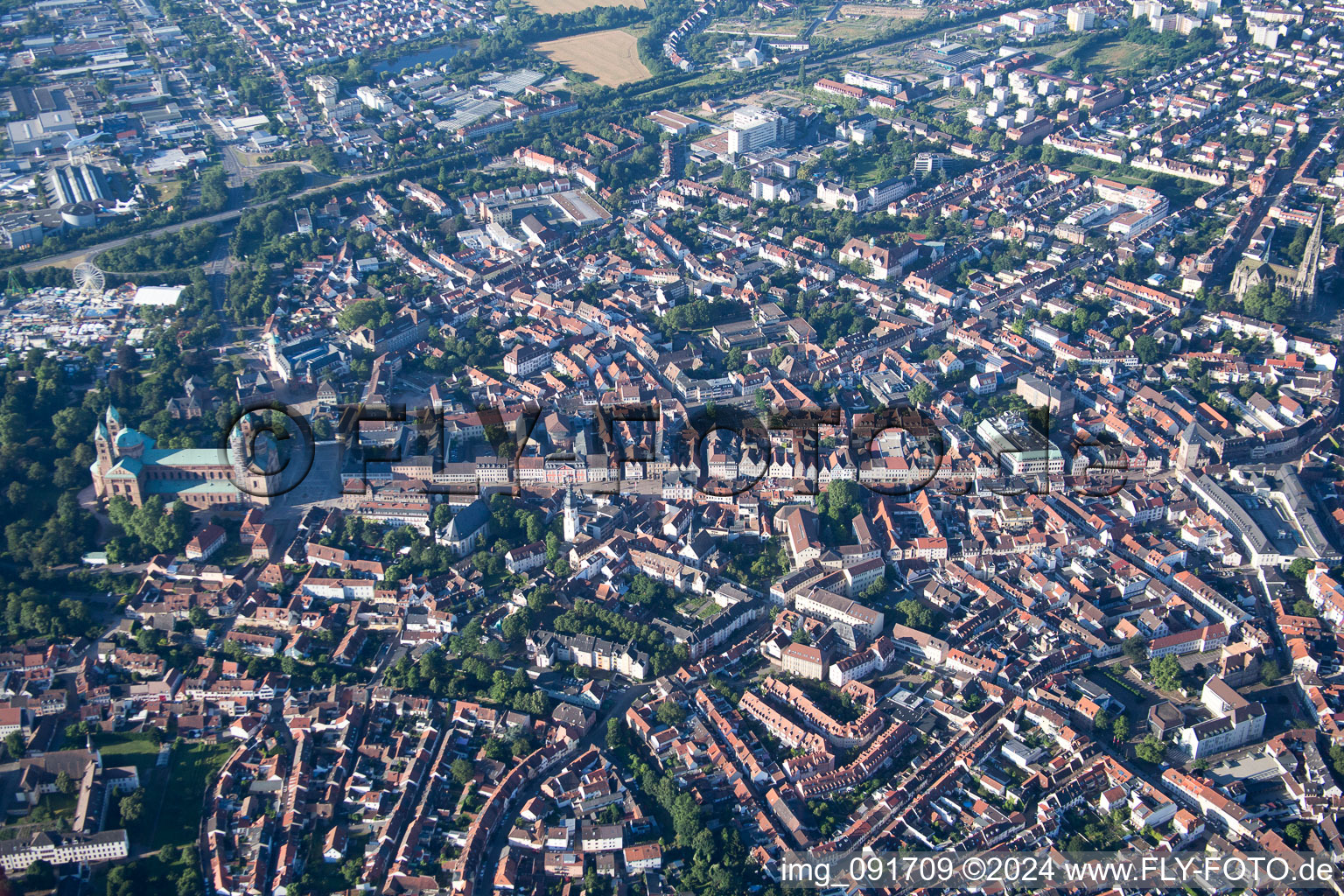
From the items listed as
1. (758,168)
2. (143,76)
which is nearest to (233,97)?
(143,76)

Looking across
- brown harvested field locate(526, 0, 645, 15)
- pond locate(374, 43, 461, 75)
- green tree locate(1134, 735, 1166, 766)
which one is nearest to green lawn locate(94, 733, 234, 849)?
green tree locate(1134, 735, 1166, 766)

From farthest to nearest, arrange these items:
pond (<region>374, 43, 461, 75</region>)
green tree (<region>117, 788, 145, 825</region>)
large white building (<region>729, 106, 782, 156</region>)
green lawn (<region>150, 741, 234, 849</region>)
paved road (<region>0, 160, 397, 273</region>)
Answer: pond (<region>374, 43, 461, 75</region>), large white building (<region>729, 106, 782, 156</region>), paved road (<region>0, 160, 397, 273</region>), green lawn (<region>150, 741, 234, 849</region>), green tree (<region>117, 788, 145, 825</region>)

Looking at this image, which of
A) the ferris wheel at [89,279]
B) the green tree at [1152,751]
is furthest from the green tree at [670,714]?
the ferris wheel at [89,279]

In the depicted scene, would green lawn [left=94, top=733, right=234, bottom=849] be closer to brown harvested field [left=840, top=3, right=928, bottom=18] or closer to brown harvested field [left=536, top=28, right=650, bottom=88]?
brown harvested field [left=536, top=28, right=650, bottom=88]

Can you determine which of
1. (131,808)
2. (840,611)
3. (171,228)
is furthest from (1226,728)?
(171,228)

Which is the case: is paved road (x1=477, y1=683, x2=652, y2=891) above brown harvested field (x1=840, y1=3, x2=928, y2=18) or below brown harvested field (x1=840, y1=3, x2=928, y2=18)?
below

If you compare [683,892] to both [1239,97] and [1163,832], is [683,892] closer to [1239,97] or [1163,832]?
[1163,832]

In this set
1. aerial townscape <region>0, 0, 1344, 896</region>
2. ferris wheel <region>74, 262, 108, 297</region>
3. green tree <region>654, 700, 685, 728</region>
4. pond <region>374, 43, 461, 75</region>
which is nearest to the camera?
aerial townscape <region>0, 0, 1344, 896</region>

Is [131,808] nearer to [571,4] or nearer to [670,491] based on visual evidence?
[670,491]
